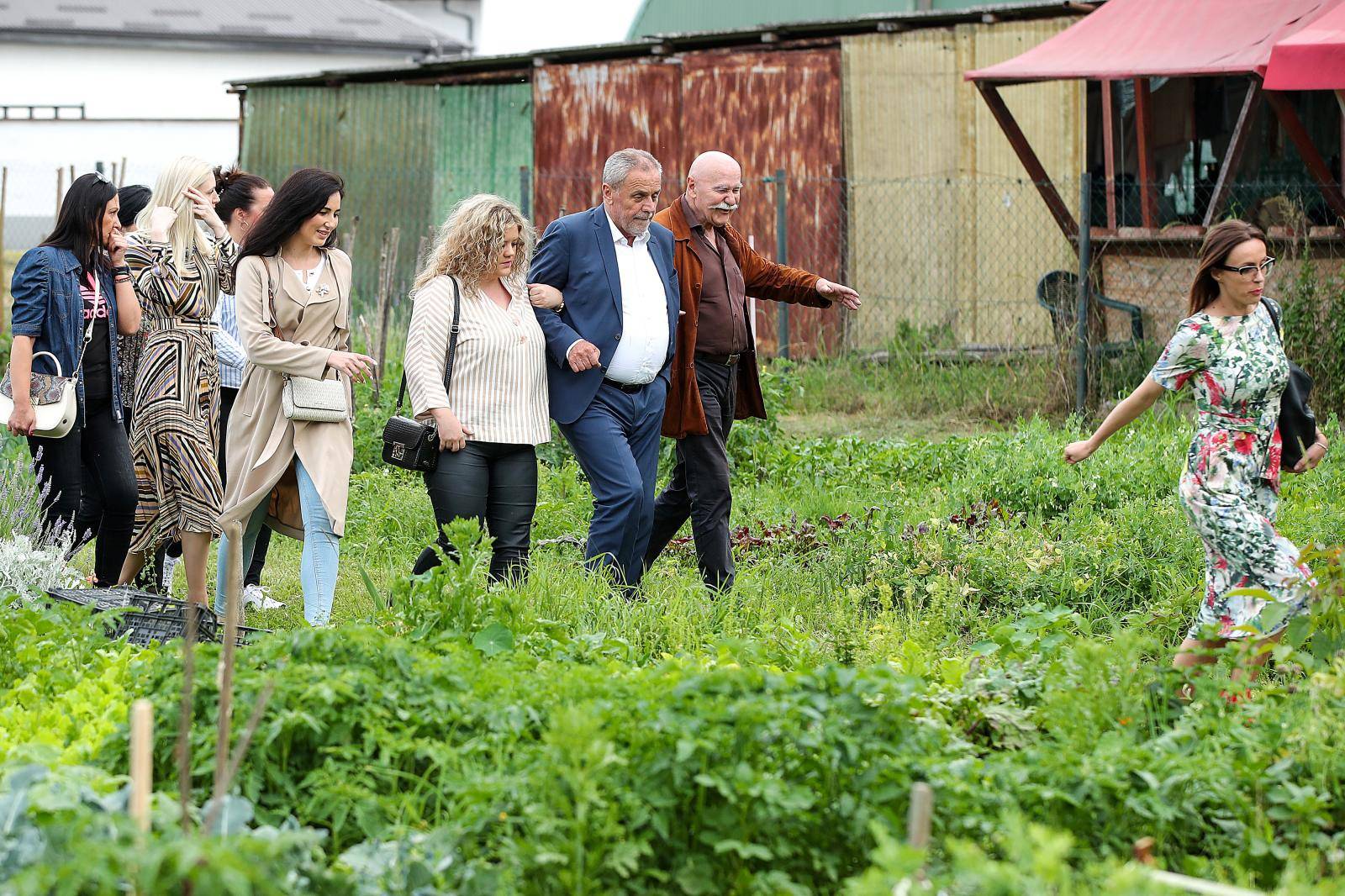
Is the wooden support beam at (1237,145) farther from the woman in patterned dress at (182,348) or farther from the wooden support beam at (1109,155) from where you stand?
the woman in patterned dress at (182,348)

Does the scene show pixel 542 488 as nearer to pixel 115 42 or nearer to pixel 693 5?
pixel 693 5

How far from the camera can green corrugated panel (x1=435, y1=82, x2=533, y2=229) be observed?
650 inches

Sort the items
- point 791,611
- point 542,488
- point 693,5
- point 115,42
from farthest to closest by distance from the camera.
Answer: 1. point 115,42
2. point 693,5
3. point 542,488
4. point 791,611

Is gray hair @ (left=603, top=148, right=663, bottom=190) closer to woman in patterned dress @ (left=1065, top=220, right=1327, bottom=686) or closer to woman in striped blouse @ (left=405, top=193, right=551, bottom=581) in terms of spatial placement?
woman in striped blouse @ (left=405, top=193, right=551, bottom=581)

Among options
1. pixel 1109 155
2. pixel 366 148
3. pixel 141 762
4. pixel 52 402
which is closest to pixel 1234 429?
pixel 141 762

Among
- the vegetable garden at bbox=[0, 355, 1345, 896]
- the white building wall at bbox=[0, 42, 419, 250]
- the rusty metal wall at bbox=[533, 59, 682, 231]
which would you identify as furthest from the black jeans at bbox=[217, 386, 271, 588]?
the white building wall at bbox=[0, 42, 419, 250]

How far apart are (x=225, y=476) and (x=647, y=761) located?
400cm

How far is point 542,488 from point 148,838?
235 inches

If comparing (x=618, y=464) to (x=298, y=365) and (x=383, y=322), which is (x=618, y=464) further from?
(x=383, y=322)

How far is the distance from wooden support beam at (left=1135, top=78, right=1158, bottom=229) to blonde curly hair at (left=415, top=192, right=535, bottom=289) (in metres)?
7.20

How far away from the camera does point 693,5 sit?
834 inches

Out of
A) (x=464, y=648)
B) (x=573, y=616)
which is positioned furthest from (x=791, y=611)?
(x=464, y=648)

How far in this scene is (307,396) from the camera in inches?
222

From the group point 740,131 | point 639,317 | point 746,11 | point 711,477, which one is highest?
point 746,11
